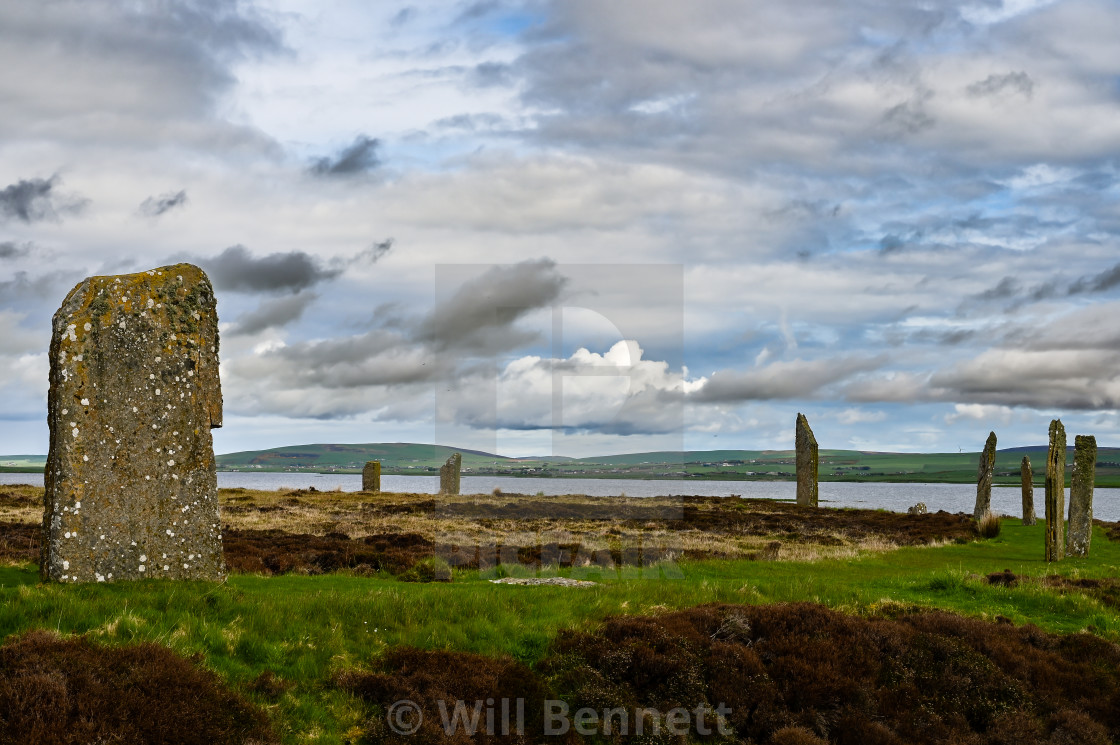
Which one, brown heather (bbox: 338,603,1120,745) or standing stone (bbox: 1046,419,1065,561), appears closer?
brown heather (bbox: 338,603,1120,745)

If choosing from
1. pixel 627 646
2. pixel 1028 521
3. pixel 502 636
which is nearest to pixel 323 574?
pixel 502 636

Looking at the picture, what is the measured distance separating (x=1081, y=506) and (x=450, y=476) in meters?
37.5

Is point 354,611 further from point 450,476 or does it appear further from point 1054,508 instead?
point 450,476

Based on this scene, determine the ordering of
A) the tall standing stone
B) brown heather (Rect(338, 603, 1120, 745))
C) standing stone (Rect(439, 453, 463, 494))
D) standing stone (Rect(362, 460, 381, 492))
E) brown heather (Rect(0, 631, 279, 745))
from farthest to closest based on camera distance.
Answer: standing stone (Rect(362, 460, 381, 492)), standing stone (Rect(439, 453, 463, 494)), the tall standing stone, brown heather (Rect(338, 603, 1120, 745)), brown heather (Rect(0, 631, 279, 745))

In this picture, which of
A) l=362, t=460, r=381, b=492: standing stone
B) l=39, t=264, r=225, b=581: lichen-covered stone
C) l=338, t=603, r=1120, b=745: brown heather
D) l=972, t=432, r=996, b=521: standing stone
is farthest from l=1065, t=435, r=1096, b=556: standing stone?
l=362, t=460, r=381, b=492: standing stone

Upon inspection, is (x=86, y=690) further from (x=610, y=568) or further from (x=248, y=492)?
(x=248, y=492)

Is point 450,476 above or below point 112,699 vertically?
below

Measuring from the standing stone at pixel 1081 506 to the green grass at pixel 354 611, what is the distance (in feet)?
38.1

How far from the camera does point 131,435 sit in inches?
511

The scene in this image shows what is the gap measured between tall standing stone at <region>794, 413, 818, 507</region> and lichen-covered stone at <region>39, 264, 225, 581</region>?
37675mm

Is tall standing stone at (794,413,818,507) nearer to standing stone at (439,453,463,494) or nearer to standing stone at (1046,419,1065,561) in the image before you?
standing stone at (1046,419,1065,561)

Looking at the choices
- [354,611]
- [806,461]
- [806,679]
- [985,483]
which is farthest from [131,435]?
[806,461]

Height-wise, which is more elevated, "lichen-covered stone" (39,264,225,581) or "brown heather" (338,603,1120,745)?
"lichen-covered stone" (39,264,225,581)

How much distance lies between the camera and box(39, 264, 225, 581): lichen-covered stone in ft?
41.2
